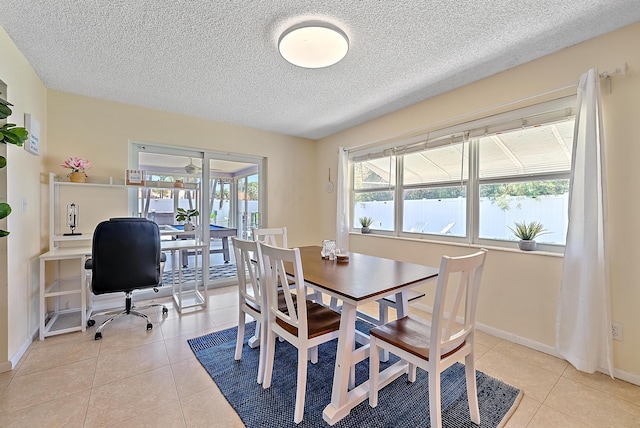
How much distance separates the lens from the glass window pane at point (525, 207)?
2.24m

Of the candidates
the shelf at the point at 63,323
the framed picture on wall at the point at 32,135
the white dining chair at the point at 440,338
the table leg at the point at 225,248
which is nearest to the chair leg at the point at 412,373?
the white dining chair at the point at 440,338

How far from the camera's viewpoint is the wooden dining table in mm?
1461

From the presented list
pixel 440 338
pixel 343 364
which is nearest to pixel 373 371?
pixel 343 364

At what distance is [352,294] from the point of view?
55.2 inches

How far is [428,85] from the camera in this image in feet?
8.89

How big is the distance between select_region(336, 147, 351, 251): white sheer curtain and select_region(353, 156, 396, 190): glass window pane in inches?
7.9

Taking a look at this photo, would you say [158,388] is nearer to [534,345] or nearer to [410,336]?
[410,336]

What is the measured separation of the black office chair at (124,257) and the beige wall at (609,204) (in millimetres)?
2724

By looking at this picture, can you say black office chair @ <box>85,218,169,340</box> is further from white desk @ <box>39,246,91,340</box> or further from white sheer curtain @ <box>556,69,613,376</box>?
white sheer curtain @ <box>556,69,613,376</box>

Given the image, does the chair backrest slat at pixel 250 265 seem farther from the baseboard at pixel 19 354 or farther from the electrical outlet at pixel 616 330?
the electrical outlet at pixel 616 330

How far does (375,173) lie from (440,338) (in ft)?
9.41

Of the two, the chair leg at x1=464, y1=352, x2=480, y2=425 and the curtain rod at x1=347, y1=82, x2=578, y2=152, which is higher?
the curtain rod at x1=347, y1=82, x2=578, y2=152

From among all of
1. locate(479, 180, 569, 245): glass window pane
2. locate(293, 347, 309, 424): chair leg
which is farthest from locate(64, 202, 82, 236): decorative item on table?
locate(479, 180, 569, 245): glass window pane

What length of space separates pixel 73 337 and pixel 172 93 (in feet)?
8.19
